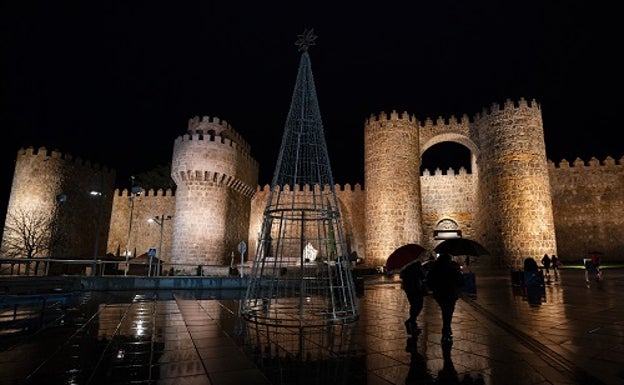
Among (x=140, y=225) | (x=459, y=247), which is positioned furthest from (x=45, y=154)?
(x=459, y=247)

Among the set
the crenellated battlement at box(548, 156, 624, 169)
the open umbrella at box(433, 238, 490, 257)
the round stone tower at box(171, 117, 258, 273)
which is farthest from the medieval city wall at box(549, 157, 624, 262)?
the round stone tower at box(171, 117, 258, 273)

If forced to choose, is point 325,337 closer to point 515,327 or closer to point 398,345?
point 398,345

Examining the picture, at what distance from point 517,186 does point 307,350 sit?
75.9 ft

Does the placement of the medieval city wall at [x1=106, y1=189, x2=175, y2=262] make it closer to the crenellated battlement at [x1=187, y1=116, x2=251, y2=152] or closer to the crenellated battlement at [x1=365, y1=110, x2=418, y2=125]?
the crenellated battlement at [x1=187, y1=116, x2=251, y2=152]

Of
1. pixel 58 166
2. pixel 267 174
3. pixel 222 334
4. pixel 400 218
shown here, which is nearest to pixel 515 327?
pixel 222 334

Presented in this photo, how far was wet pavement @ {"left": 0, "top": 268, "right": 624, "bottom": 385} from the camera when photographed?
3457 millimetres

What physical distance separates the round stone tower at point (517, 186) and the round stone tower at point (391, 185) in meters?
4.83

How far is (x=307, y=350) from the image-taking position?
443 centimetres

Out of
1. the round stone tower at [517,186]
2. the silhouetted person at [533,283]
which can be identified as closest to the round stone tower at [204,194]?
the round stone tower at [517,186]

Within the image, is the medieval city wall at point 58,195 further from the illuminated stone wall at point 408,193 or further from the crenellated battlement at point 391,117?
the crenellated battlement at point 391,117

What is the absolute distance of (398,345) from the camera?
4766mm

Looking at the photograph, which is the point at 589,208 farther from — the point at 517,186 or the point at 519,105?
the point at 519,105

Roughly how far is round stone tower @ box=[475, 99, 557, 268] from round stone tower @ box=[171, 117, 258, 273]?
17.8m

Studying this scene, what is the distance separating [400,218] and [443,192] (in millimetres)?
6966
